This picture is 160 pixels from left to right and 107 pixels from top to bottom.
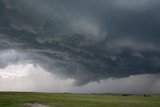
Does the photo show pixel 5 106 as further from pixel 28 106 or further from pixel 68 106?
pixel 68 106

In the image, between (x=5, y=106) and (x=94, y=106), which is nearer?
(x=5, y=106)

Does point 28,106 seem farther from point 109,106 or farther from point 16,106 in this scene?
point 109,106

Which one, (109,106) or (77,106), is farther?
(109,106)

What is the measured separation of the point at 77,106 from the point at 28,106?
1147cm

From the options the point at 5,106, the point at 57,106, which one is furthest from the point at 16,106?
the point at 57,106

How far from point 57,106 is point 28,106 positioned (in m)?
6.80

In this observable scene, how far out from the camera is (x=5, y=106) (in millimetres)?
60062

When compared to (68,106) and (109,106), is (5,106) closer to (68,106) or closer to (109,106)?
(68,106)

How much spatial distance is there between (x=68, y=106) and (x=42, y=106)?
6.08 metres

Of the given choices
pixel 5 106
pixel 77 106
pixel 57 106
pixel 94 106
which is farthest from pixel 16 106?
pixel 94 106

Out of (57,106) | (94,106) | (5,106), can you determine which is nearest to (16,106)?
(5,106)

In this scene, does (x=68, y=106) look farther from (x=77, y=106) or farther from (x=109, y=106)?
(x=109, y=106)

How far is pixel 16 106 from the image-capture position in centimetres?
6028

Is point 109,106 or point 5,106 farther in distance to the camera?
point 109,106
